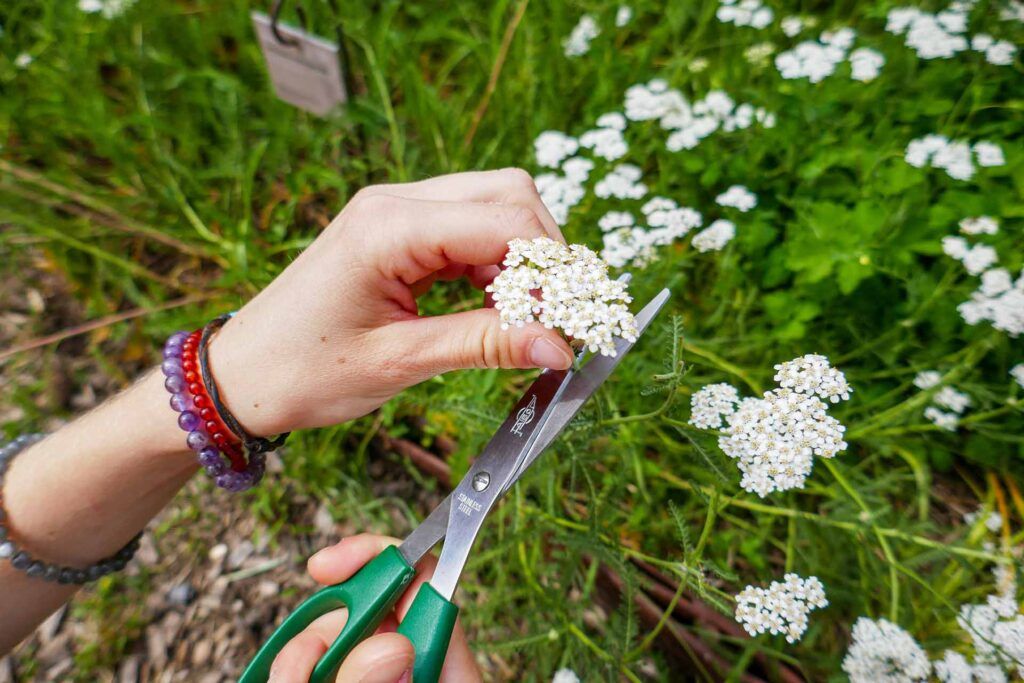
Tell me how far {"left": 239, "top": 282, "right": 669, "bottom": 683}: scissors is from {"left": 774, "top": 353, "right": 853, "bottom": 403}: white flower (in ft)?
0.77

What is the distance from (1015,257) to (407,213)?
1.40m

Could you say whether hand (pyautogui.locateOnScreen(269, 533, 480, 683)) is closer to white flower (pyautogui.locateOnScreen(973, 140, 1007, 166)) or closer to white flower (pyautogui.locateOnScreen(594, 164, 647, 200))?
white flower (pyautogui.locateOnScreen(594, 164, 647, 200))

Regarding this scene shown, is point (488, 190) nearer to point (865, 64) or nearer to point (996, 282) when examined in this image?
point (996, 282)

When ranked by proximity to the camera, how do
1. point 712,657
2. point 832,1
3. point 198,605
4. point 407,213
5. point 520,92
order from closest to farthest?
point 407,213, point 712,657, point 198,605, point 520,92, point 832,1

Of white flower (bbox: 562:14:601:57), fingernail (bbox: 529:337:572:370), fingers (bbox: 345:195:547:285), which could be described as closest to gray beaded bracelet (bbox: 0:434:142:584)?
fingers (bbox: 345:195:547:285)

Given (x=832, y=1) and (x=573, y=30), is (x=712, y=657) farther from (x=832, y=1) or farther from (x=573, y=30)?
(x=832, y=1)

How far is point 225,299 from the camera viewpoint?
2111 mm

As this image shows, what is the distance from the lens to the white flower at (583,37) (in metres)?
2.08

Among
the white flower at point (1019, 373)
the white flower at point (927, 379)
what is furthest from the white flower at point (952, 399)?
the white flower at point (1019, 373)

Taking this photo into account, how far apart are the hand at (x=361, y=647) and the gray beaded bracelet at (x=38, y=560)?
0.67 metres

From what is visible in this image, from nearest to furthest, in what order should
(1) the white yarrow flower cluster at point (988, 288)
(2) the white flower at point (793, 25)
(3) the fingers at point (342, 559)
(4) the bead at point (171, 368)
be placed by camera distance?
1. (3) the fingers at point (342, 559)
2. (4) the bead at point (171, 368)
3. (1) the white yarrow flower cluster at point (988, 288)
4. (2) the white flower at point (793, 25)

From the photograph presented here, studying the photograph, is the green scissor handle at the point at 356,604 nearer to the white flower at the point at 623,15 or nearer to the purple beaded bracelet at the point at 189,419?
the purple beaded bracelet at the point at 189,419

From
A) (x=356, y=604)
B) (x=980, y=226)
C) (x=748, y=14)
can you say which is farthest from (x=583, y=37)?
(x=356, y=604)

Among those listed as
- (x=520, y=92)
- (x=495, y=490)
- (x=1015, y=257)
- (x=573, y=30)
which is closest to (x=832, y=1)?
(x=573, y=30)
